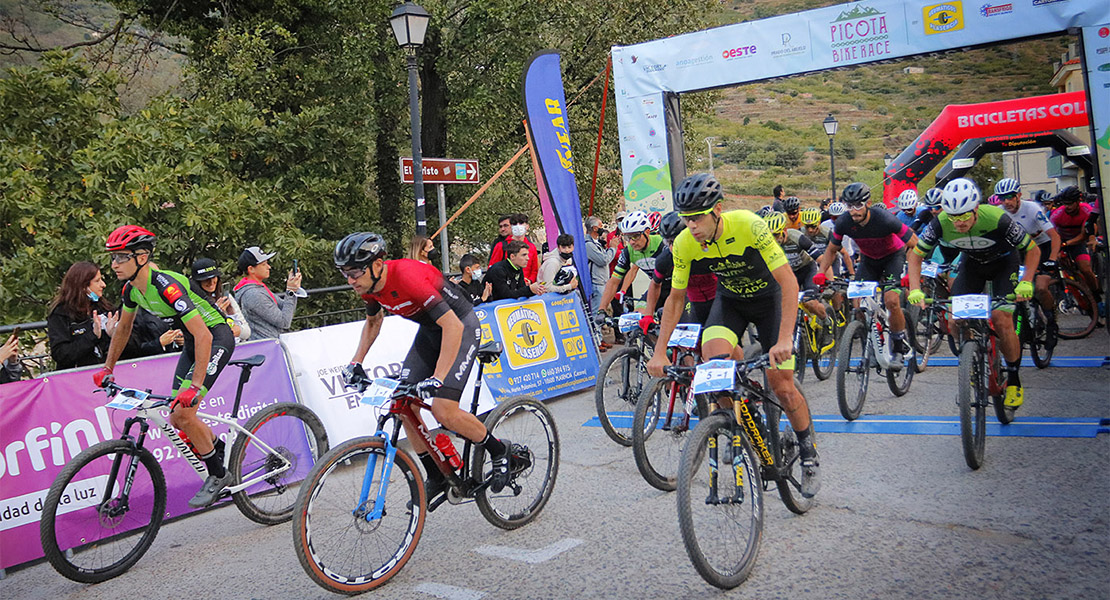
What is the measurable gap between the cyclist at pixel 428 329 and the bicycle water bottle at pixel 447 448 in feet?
0.26

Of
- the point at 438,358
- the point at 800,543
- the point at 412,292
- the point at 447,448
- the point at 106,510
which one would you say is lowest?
the point at 800,543

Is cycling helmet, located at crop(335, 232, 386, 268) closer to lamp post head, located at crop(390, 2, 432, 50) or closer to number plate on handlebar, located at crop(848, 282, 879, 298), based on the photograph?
number plate on handlebar, located at crop(848, 282, 879, 298)

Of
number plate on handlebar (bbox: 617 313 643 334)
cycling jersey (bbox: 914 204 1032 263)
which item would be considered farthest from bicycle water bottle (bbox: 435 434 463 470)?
cycling jersey (bbox: 914 204 1032 263)

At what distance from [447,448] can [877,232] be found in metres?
5.46

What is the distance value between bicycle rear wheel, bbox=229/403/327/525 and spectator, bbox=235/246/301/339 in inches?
62.0

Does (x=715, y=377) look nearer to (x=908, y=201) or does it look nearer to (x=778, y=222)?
(x=778, y=222)

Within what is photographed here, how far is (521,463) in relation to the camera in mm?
5477

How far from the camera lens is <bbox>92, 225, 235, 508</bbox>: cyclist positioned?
5617 mm

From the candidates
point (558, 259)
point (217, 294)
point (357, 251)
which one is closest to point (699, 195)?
point (357, 251)

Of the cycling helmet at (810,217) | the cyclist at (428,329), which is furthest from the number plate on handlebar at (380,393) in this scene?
the cycling helmet at (810,217)

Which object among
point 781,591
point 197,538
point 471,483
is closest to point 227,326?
point 197,538

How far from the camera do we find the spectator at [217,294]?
23.0 feet

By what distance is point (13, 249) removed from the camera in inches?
450

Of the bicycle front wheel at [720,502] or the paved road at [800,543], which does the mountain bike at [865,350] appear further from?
the bicycle front wheel at [720,502]
